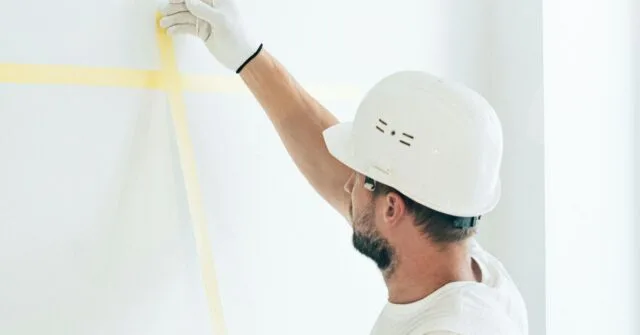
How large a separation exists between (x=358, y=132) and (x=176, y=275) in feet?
1.63

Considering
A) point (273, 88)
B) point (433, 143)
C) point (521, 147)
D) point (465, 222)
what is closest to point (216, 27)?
point (273, 88)

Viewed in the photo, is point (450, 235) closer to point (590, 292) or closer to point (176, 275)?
point (176, 275)

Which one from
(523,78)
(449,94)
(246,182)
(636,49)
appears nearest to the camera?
(449,94)

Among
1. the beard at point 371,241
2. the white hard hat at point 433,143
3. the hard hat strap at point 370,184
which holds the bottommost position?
the beard at point 371,241

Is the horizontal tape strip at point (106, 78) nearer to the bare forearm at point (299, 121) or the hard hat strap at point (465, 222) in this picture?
the bare forearm at point (299, 121)

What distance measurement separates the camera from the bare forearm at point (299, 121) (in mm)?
1805

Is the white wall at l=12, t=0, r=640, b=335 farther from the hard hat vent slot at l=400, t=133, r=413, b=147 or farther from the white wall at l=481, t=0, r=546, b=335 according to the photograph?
the hard hat vent slot at l=400, t=133, r=413, b=147

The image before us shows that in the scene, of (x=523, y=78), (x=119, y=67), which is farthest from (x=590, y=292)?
(x=119, y=67)

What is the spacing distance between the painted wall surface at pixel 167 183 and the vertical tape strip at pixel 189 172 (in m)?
0.02

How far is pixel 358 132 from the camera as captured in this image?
63.3 inches

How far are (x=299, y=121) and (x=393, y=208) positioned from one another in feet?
1.31

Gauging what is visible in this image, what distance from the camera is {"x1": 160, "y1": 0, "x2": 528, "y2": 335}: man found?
151cm

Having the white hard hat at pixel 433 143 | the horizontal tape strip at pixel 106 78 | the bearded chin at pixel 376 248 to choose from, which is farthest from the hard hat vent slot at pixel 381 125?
the horizontal tape strip at pixel 106 78

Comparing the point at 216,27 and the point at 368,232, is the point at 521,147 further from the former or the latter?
the point at 216,27
